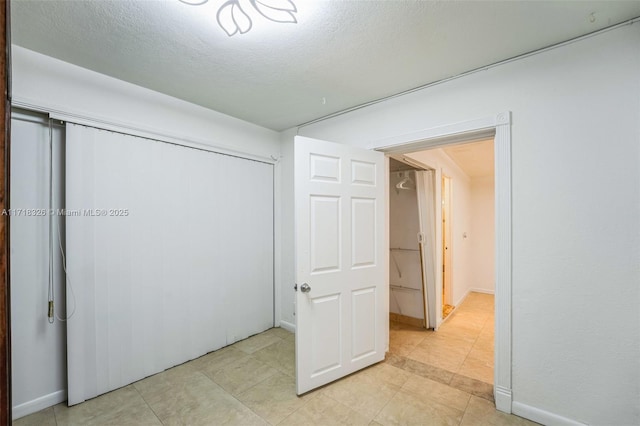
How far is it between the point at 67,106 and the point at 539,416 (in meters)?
3.89

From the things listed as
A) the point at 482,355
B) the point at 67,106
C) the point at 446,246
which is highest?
the point at 67,106

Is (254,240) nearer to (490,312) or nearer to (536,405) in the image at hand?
(536,405)

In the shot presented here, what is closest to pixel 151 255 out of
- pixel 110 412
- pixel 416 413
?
pixel 110 412

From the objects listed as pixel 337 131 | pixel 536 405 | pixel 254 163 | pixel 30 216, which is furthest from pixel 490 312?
pixel 30 216

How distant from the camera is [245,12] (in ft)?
4.80

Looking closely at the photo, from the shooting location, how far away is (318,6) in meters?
1.45

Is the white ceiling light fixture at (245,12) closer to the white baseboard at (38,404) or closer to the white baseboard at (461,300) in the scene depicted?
the white baseboard at (38,404)

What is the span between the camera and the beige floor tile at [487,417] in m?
1.78

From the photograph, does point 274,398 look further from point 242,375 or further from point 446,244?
point 446,244

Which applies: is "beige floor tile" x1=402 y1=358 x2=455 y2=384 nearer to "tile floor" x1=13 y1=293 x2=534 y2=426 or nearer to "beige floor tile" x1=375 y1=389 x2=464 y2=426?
"tile floor" x1=13 y1=293 x2=534 y2=426

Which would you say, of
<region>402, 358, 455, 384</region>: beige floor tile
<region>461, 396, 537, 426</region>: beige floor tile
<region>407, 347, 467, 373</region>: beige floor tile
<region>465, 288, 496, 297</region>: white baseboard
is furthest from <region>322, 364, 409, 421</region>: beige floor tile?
<region>465, 288, 496, 297</region>: white baseboard

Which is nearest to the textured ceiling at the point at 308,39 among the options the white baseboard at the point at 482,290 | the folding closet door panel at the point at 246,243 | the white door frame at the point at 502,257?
the white door frame at the point at 502,257

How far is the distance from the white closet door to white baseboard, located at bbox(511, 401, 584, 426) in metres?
2.48

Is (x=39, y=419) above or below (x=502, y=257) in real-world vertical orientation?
below
